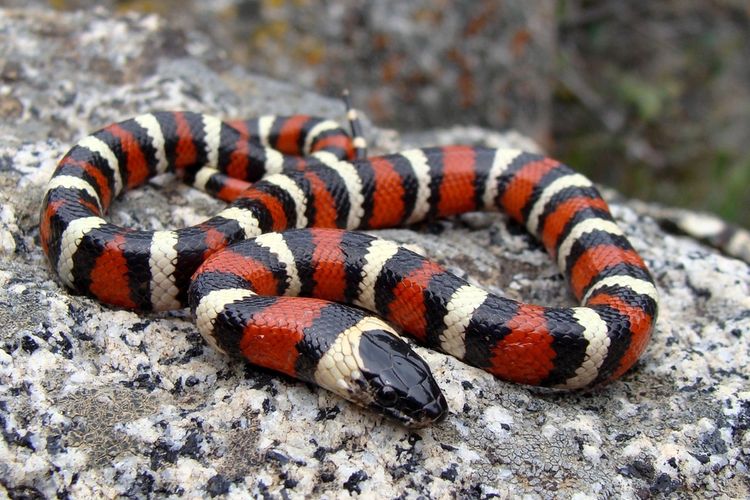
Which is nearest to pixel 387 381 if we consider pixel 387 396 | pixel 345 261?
pixel 387 396

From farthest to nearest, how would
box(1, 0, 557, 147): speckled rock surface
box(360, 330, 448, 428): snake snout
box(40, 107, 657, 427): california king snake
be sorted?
box(1, 0, 557, 147): speckled rock surface
box(40, 107, 657, 427): california king snake
box(360, 330, 448, 428): snake snout

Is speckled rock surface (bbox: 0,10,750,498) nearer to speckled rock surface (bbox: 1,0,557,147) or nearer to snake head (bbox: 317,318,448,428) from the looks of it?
snake head (bbox: 317,318,448,428)

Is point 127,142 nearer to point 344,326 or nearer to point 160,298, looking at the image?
point 160,298

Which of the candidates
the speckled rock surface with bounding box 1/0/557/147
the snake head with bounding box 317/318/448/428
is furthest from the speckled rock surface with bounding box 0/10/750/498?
the speckled rock surface with bounding box 1/0/557/147

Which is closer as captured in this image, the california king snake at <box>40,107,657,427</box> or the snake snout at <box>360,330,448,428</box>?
the snake snout at <box>360,330,448,428</box>

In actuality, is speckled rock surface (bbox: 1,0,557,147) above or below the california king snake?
above

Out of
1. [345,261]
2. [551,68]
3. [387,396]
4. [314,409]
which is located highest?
[551,68]

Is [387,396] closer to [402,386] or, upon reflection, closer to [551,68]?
[402,386]
